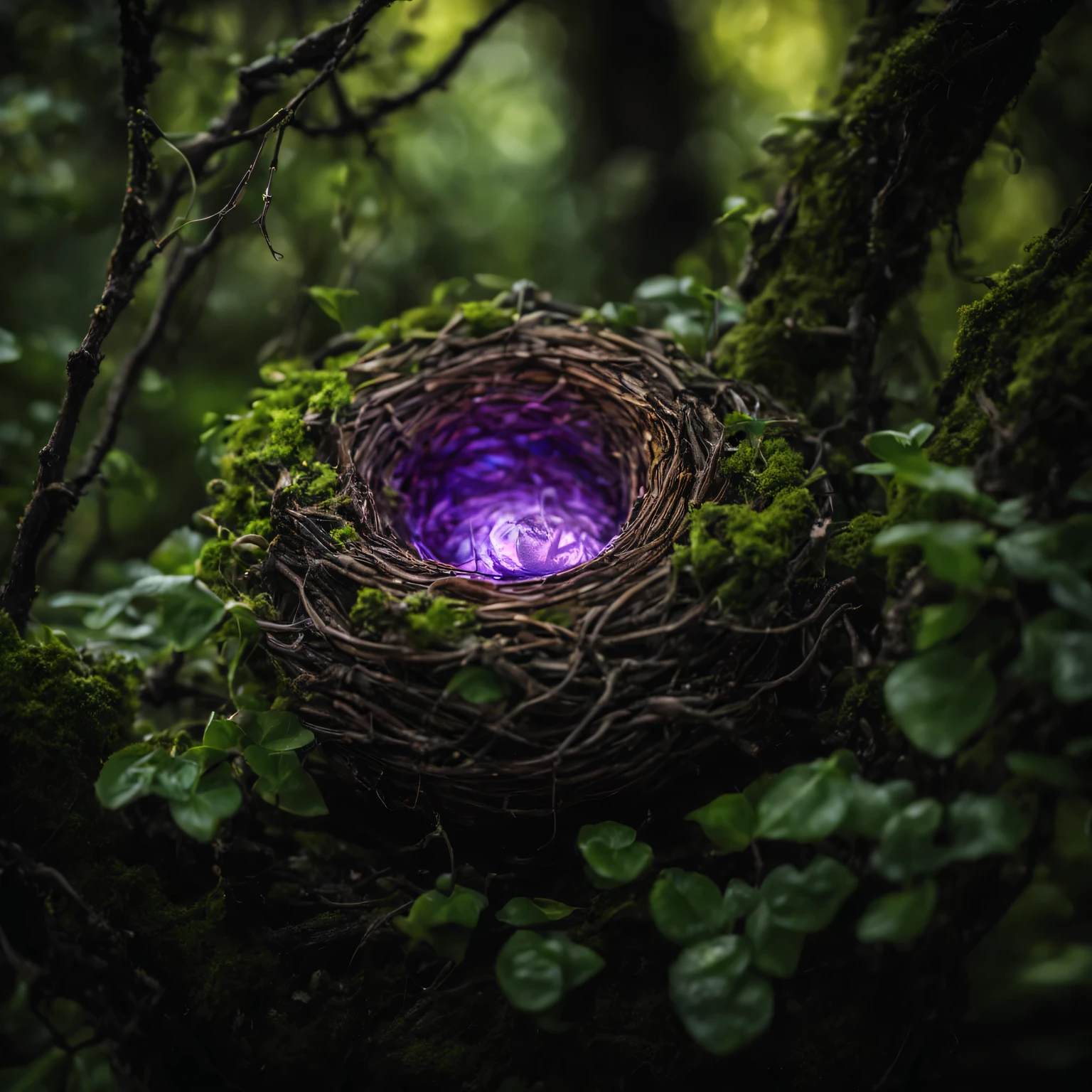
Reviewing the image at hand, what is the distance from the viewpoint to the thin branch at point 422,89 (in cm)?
112

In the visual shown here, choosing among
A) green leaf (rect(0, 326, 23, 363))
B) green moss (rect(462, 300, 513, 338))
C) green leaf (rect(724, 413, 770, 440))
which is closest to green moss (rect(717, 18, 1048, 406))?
green leaf (rect(724, 413, 770, 440))

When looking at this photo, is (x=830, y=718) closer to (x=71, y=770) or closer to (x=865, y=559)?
(x=865, y=559)

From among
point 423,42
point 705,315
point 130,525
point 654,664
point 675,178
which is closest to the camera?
point 654,664

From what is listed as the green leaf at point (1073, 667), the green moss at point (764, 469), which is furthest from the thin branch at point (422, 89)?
the green leaf at point (1073, 667)

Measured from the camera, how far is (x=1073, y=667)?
0.53 meters

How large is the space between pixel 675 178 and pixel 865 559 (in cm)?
130

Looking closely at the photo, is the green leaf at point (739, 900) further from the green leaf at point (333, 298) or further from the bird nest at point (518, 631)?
the green leaf at point (333, 298)

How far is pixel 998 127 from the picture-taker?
0.98m

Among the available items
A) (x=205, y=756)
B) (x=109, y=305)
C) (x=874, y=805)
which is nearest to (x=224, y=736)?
(x=205, y=756)

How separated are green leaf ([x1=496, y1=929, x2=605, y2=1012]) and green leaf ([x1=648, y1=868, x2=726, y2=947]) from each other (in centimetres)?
7

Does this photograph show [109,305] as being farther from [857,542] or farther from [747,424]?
[857,542]

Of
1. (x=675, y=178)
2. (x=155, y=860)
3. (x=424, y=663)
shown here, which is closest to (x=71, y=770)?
(x=155, y=860)

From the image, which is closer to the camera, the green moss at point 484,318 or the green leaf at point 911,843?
the green leaf at point 911,843

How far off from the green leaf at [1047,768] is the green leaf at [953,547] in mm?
133
